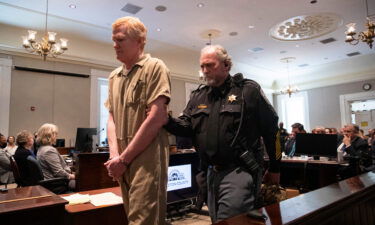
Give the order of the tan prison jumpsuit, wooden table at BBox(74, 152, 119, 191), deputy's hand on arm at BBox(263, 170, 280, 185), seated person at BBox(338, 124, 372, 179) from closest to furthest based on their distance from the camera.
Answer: the tan prison jumpsuit → deputy's hand on arm at BBox(263, 170, 280, 185) → wooden table at BBox(74, 152, 119, 191) → seated person at BBox(338, 124, 372, 179)

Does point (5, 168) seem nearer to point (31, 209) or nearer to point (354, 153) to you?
point (31, 209)

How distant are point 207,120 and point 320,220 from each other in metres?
0.76

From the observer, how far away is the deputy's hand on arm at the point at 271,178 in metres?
1.64

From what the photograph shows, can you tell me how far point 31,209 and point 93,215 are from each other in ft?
1.45

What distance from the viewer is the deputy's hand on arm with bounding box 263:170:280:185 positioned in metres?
1.64

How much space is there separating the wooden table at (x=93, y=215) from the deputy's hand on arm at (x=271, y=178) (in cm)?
110

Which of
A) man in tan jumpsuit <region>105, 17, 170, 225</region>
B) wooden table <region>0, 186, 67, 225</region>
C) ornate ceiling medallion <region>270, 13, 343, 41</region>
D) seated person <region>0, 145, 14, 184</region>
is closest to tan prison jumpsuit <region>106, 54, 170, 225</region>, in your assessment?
man in tan jumpsuit <region>105, 17, 170, 225</region>

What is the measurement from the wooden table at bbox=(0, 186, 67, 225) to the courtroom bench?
47.7 inches

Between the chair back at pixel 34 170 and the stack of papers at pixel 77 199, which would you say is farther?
the chair back at pixel 34 170

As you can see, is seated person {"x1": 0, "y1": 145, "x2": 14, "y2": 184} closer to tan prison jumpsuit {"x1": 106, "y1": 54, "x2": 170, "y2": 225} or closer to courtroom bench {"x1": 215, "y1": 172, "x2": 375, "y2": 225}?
tan prison jumpsuit {"x1": 106, "y1": 54, "x2": 170, "y2": 225}

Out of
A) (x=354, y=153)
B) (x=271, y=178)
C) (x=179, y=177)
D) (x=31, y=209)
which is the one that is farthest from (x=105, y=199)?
(x=354, y=153)

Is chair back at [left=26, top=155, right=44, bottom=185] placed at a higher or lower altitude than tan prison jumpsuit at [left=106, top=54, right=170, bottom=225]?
lower

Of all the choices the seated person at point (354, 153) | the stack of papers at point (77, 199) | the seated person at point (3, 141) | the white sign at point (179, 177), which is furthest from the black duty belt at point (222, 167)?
the seated person at point (3, 141)

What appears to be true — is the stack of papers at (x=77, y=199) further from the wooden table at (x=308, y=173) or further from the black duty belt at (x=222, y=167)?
the wooden table at (x=308, y=173)
